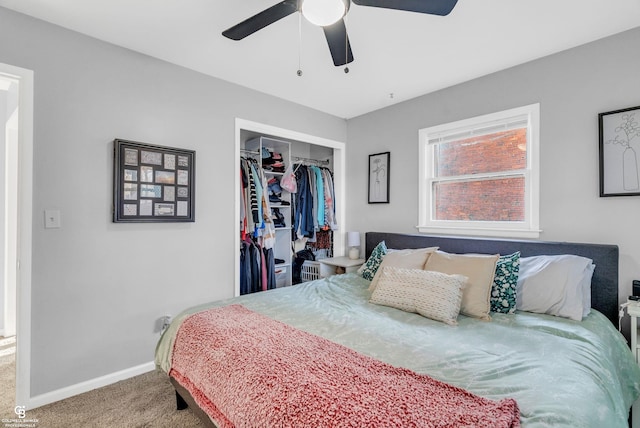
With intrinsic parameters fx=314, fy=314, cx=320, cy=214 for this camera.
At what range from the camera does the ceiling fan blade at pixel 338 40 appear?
1625mm

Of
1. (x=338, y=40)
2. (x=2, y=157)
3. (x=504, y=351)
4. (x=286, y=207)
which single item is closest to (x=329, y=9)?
(x=338, y=40)

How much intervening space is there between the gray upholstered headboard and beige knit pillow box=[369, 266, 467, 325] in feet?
2.64

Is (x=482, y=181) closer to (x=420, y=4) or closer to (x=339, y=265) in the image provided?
(x=339, y=265)

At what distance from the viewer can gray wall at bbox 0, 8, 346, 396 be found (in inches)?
80.2

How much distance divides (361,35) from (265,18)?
34.2 inches

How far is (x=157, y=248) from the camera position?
8.31ft

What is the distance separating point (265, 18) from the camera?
5.14 feet

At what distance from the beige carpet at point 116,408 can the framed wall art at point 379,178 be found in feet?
8.75

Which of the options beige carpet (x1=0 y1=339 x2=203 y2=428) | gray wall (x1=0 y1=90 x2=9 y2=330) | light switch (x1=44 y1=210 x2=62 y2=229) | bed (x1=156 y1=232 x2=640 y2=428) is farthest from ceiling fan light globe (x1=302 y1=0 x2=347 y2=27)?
gray wall (x1=0 y1=90 x2=9 y2=330)

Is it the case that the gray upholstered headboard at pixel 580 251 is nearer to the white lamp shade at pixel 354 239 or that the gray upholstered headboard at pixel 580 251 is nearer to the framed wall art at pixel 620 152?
the framed wall art at pixel 620 152

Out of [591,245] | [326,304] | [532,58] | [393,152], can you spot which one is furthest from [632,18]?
[326,304]

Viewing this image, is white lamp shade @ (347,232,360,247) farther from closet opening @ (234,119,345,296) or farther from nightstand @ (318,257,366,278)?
closet opening @ (234,119,345,296)

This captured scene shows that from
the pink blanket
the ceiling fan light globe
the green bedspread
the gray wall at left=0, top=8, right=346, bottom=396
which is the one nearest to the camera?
the pink blanket

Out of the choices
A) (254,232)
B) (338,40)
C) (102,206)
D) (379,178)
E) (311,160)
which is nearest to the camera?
(338,40)
